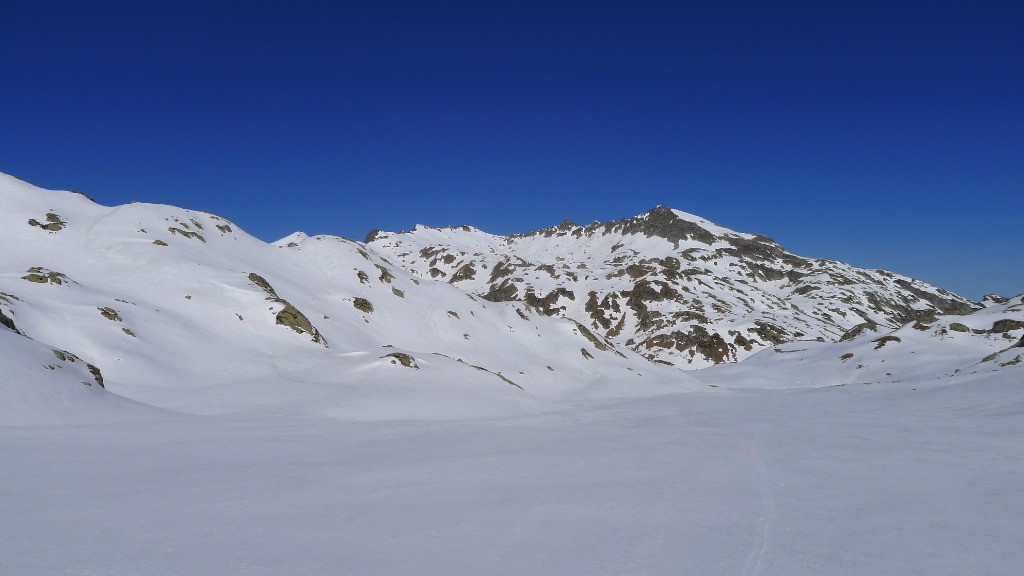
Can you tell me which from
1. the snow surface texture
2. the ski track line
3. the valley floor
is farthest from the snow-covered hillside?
the ski track line

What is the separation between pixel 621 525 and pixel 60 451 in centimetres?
1105

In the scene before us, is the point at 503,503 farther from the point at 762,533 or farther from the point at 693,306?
the point at 693,306

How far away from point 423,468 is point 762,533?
6520 mm

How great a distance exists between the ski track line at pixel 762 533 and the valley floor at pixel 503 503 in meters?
0.03

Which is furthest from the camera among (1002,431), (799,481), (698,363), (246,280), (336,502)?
(698,363)

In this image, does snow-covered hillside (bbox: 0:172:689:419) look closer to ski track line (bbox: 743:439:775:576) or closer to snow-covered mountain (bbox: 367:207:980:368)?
ski track line (bbox: 743:439:775:576)

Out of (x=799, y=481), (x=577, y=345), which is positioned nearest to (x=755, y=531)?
(x=799, y=481)

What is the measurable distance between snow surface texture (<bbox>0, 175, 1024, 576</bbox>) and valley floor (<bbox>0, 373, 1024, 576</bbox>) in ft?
0.15

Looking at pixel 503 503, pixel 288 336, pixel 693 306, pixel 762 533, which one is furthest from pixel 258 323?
pixel 693 306

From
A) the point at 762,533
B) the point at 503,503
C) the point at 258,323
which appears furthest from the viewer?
the point at 258,323

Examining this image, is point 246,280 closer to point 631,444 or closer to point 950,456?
point 631,444

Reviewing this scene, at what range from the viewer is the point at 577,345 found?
206 ft

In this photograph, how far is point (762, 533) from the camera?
7418 mm

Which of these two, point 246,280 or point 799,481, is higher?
point 246,280
